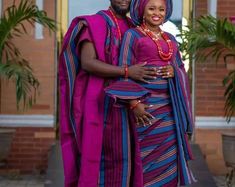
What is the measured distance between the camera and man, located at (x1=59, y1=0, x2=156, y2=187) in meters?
3.30

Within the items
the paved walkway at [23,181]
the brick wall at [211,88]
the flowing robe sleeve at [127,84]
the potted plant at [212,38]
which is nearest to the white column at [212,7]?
the brick wall at [211,88]

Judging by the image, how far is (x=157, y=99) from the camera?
3234 millimetres

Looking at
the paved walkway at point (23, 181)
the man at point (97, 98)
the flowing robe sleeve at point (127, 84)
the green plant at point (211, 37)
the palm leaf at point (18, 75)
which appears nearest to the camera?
the flowing robe sleeve at point (127, 84)

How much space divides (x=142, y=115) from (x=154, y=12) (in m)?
0.55

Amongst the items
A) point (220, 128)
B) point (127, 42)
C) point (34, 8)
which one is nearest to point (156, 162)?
point (127, 42)

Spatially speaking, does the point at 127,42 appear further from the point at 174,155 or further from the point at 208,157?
the point at 208,157

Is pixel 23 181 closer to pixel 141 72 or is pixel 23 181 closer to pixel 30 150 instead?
pixel 30 150

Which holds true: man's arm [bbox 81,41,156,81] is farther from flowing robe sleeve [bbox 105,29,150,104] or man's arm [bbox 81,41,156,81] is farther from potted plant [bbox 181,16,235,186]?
potted plant [bbox 181,16,235,186]

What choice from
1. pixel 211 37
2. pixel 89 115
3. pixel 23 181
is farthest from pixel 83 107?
pixel 23 181

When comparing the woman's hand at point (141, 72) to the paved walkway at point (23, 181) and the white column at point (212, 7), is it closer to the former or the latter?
the paved walkway at point (23, 181)

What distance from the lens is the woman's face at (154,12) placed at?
3248 millimetres

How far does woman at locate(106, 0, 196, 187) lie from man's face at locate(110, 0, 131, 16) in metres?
0.06

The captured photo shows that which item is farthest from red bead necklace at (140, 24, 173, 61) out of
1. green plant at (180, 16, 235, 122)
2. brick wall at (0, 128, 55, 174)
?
brick wall at (0, 128, 55, 174)

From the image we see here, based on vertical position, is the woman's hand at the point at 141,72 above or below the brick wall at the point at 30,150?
above
